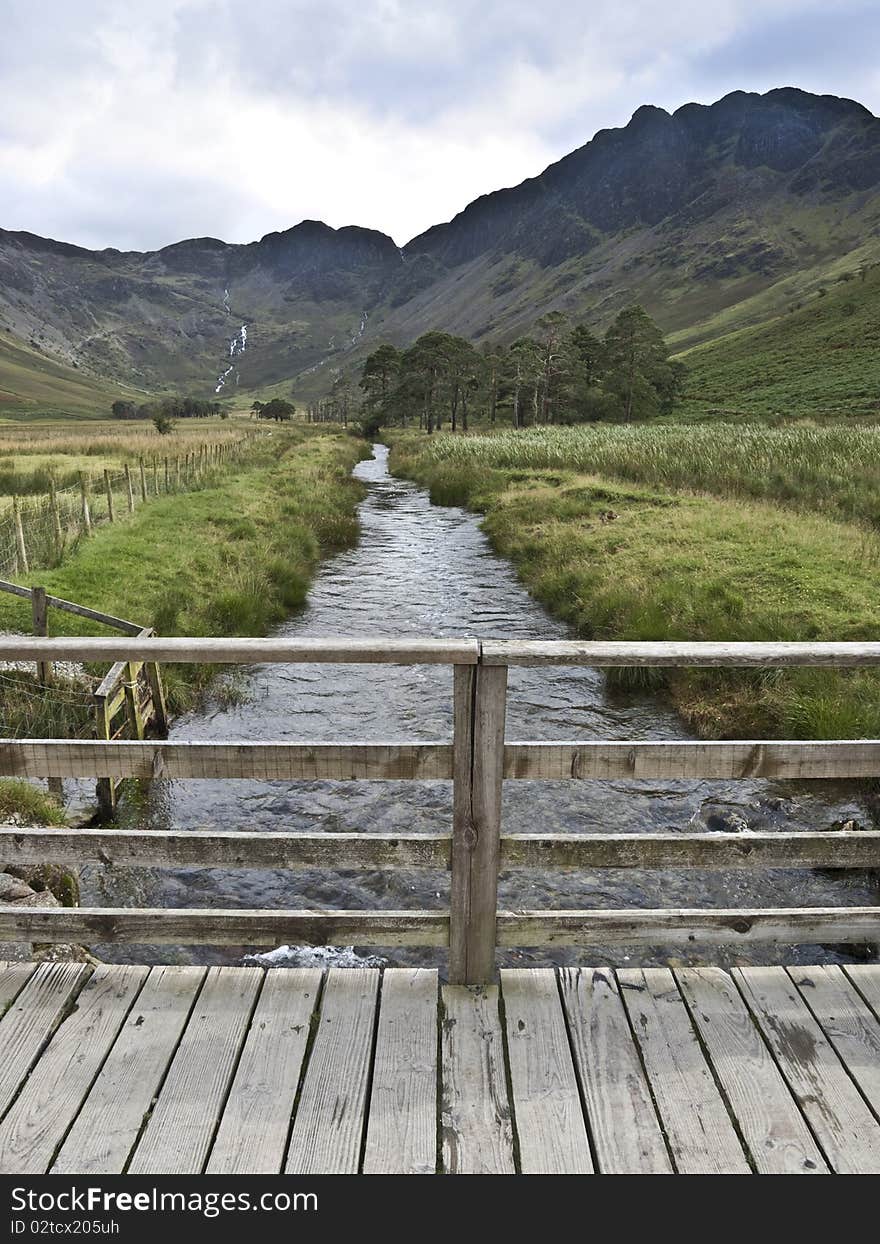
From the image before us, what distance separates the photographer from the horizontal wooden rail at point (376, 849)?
3441mm

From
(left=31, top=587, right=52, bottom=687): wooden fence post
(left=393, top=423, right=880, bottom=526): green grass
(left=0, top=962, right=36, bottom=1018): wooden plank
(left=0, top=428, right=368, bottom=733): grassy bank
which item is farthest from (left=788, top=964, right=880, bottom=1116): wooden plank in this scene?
(left=393, top=423, right=880, bottom=526): green grass

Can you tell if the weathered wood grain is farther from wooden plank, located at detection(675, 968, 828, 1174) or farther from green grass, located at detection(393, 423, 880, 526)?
green grass, located at detection(393, 423, 880, 526)

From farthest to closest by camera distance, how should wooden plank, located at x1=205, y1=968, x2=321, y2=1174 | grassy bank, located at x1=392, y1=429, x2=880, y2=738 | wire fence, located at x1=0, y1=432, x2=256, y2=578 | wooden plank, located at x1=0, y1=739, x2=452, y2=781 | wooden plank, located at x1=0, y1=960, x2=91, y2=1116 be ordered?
1. wire fence, located at x1=0, y1=432, x2=256, y2=578
2. grassy bank, located at x1=392, y1=429, x2=880, y2=738
3. wooden plank, located at x1=0, y1=739, x2=452, y2=781
4. wooden plank, located at x1=0, y1=960, x2=91, y2=1116
5. wooden plank, located at x1=205, y1=968, x2=321, y2=1174

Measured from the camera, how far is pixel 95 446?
138 ft

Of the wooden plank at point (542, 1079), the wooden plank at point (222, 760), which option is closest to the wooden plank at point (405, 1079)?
the wooden plank at point (542, 1079)

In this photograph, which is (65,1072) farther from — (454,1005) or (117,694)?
(117,694)

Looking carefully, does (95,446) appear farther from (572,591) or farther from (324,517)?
(572,591)

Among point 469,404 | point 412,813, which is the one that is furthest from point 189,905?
point 469,404

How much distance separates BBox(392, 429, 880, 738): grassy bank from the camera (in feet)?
31.1

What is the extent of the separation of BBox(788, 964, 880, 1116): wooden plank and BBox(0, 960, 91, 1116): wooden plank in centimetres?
349

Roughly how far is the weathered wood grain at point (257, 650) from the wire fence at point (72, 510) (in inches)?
436

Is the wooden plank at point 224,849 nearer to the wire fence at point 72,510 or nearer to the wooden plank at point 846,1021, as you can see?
the wooden plank at point 846,1021

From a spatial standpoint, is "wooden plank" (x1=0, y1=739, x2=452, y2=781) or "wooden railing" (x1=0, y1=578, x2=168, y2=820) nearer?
"wooden plank" (x1=0, y1=739, x2=452, y2=781)

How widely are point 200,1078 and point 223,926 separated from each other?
66cm
